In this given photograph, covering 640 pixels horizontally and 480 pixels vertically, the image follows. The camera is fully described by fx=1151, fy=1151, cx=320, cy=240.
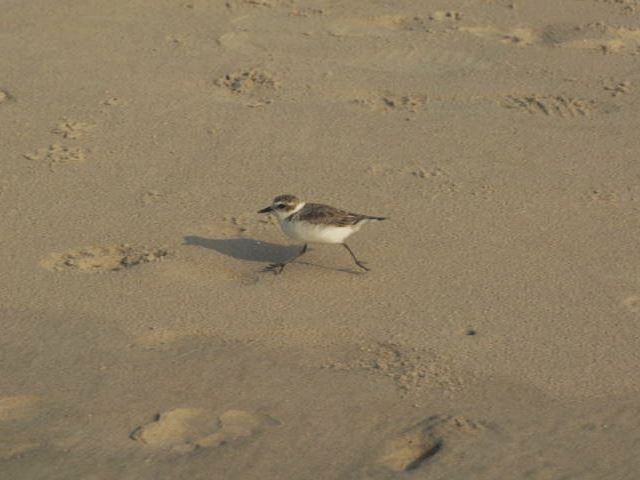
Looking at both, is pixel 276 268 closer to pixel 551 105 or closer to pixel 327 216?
pixel 327 216

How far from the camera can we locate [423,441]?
229 inches

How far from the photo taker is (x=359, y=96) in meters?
9.53

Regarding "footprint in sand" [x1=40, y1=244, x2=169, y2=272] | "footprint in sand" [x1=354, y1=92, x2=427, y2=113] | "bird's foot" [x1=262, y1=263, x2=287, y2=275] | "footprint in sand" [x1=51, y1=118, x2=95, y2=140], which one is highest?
"footprint in sand" [x1=354, y1=92, x2=427, y2=113]

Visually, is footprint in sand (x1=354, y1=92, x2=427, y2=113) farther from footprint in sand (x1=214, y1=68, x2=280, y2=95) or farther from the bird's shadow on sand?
the bird's shadow on sand

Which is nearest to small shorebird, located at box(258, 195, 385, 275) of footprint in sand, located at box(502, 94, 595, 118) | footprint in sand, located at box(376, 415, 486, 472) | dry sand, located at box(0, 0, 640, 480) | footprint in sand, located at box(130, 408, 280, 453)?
dry sand, located at box(0, 0, 640, 480)

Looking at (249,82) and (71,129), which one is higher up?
(249,82)

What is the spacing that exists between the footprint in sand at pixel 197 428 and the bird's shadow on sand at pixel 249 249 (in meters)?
1.73

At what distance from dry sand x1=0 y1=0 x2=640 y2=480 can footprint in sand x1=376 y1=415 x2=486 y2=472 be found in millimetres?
15

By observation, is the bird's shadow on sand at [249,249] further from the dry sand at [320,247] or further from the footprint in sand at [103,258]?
the footprint in sand at [103,258]

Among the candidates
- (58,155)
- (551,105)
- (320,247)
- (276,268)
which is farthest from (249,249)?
(551,105)

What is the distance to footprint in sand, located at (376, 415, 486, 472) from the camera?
18.6 ft

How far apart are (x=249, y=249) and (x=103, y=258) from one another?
37.8 inches

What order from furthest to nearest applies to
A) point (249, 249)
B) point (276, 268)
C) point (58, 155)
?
point (58, 155), point (249, 249), point (276, 268)

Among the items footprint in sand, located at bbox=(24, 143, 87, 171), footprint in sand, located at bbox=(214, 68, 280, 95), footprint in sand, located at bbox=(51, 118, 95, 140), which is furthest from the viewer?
footprint in sand, located at bbox=(214, 68, 280, 95)
